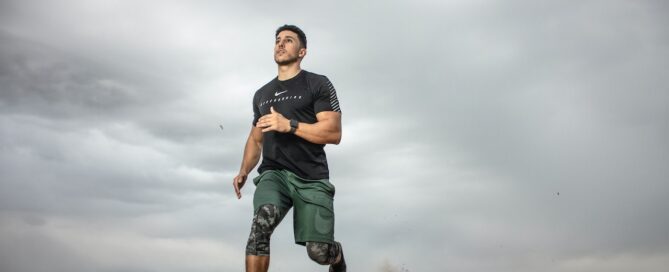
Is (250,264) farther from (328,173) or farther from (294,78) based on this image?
(294,78)

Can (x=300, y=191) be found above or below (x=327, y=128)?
below

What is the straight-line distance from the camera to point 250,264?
7.63m

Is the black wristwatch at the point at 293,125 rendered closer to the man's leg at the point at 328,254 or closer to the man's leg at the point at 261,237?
the man's leg at the point at 261,237

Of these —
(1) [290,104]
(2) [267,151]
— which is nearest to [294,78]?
(1) [290,104]

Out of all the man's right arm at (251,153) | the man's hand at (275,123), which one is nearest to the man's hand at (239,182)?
the man's right arm at (251,153)

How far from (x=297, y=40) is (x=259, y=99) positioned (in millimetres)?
993

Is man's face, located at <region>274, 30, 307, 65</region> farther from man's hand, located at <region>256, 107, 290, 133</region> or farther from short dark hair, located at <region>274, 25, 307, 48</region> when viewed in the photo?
man's hand, located at <region>256, 107, 290, 133</region>

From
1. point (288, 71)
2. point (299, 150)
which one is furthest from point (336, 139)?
point (288, 71)

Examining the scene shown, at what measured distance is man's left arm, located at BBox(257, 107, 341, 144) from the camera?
320 inches

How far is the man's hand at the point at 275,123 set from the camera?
809cm

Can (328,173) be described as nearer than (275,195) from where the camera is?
No

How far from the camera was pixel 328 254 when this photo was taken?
8531 mm

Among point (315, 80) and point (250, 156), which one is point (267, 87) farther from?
point (250, 156)

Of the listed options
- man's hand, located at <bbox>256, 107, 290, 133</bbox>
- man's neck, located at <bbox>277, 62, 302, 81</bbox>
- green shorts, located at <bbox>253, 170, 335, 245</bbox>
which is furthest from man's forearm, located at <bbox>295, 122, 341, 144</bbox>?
man's neck, located at <bbox>277, 62, 302, 81</bbox>
